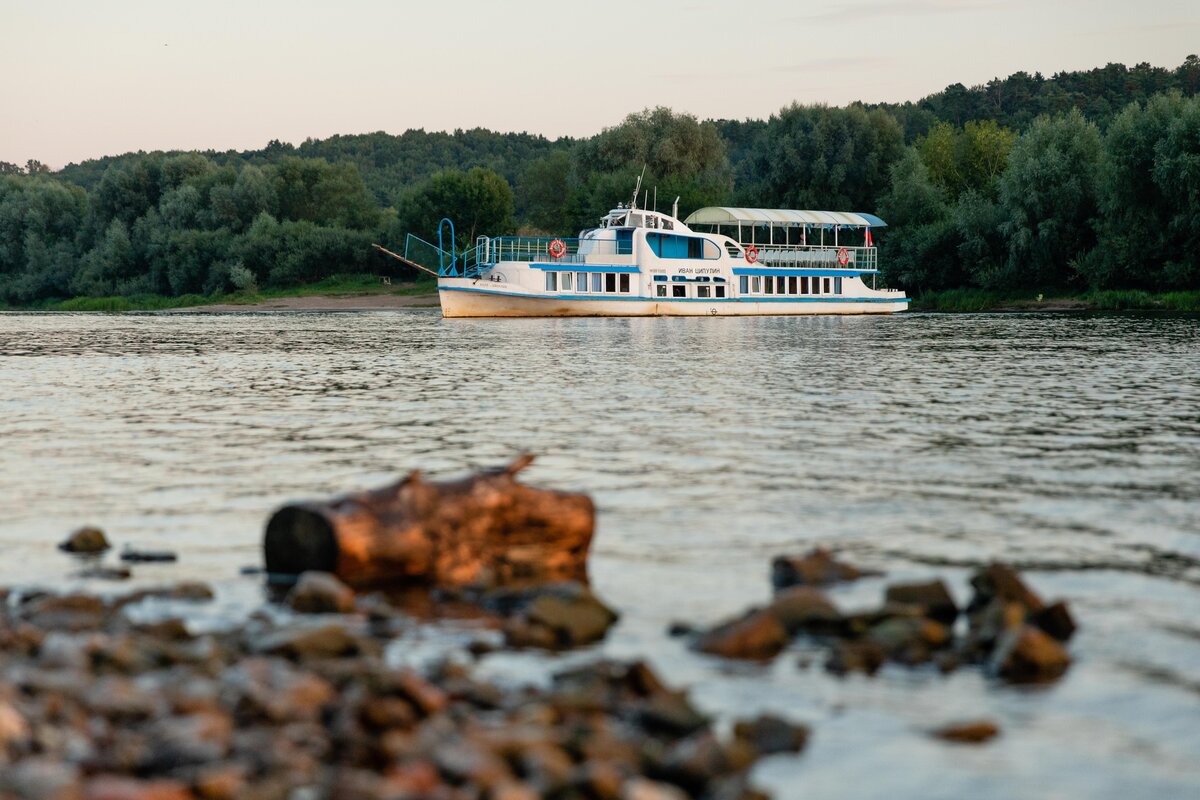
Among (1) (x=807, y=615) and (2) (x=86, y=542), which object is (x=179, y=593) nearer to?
(2) (x=86, y=542)

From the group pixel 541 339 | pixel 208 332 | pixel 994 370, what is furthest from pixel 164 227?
pixel 994 370

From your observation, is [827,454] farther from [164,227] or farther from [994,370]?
[164,227]

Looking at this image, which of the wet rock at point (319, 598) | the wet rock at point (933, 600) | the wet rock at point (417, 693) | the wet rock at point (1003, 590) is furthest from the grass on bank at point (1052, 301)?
the wet rock at point (417, 693)

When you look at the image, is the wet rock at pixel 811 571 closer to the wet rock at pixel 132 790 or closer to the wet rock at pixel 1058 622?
the wet rock at pixel 1058 622

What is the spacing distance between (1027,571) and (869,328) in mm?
47514

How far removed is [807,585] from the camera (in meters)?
9.42

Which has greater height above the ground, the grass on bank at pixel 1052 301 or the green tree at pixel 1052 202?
the green tree at pixel 1052 202

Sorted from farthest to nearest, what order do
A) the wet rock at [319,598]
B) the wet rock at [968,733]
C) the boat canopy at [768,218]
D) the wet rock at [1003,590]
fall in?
the boat canopy at [768,218]
the wet rock at [319,598]
the wet rock at [1003,590]
the wet rock at [968,733]

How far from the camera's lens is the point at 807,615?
8258 millimetres

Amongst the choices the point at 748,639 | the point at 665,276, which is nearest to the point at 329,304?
the point at 665,276

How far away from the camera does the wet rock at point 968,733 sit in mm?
6590

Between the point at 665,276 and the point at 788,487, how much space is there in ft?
191

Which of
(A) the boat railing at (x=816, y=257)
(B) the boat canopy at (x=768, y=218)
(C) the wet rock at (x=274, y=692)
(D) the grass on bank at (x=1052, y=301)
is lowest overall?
(D) the grass on bank at (x=1052, y=301)

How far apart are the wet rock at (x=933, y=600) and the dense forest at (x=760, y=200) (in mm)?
58679
